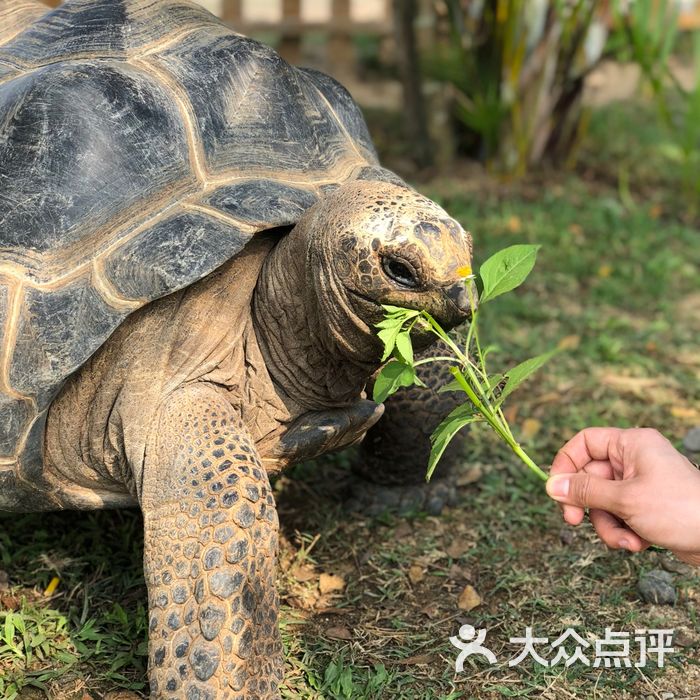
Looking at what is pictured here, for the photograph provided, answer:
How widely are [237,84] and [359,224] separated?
2.26 feet

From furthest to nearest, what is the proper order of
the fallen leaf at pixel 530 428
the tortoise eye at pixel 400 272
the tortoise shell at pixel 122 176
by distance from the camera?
the fallen leaf at pixel 530 428, the tortoise shell at pixel 122 176, the tortoise eye at pixel 400 272

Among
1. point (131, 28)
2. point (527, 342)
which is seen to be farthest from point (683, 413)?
point (131, 28)

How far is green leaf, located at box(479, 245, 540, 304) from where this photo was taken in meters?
2.16

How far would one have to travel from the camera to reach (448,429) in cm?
213

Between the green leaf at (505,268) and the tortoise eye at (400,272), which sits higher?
the green leaf at (505,268)

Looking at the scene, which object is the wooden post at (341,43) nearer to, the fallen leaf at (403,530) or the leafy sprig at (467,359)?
the fallen leaf at (403,530)

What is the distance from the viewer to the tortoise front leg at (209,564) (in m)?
2.24

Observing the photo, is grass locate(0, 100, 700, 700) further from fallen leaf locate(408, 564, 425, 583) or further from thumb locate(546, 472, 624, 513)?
thumb locate(546, 472, 624, 513)

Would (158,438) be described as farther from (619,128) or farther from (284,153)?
(619,128)

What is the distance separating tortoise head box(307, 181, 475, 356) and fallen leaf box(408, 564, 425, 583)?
96cm

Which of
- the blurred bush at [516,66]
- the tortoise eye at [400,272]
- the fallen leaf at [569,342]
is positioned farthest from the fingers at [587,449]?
the blurred bush at [516,66]

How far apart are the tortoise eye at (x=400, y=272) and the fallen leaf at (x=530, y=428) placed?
1.72 metres

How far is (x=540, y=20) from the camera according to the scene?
21.1 ft

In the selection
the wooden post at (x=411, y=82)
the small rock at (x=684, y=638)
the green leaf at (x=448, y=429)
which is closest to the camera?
the green leaf at (x=448, y=429)
